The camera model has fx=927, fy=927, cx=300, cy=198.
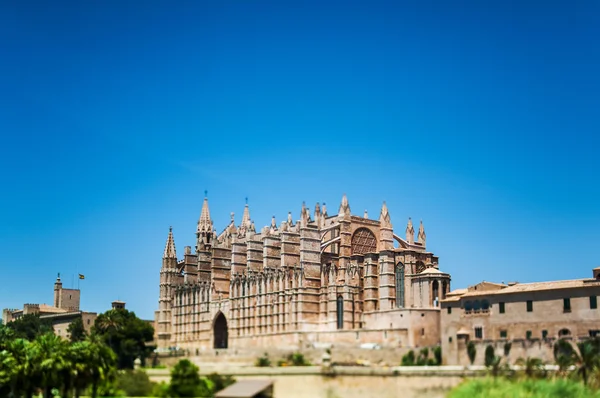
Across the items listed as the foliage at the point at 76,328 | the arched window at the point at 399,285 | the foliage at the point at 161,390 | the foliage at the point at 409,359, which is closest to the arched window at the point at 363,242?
the arched window at the point at 399,285

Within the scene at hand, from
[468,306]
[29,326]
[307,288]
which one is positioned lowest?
[468,306]

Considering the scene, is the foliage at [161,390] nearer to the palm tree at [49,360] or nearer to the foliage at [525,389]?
the palm tree at [49,360]

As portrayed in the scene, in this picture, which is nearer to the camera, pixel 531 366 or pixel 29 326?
pixel 531 366

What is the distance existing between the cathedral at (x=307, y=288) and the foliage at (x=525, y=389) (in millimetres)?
17627

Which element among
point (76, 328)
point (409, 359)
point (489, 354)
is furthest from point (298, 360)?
point (76, 328)

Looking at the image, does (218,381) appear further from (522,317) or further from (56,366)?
(522,317)

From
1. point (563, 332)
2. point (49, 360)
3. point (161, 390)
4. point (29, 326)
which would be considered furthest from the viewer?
point (29, 326)

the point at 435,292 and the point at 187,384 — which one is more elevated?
the point at 435,292

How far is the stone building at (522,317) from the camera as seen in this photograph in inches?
2360

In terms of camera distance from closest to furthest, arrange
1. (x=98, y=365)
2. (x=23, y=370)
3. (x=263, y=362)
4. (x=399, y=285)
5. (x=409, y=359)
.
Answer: (x=98, y=365) → (x=23, y=370) → (x=409, y=359) → (x=263, y=362) → (x=399, y=285)

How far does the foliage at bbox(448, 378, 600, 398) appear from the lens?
4791 cm

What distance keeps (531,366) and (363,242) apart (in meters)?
35.9

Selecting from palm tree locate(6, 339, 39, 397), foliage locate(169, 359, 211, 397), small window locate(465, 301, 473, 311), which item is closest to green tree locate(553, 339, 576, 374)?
small window locate(465, 301, 473, 311)

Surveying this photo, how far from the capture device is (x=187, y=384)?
55344 millimetres
